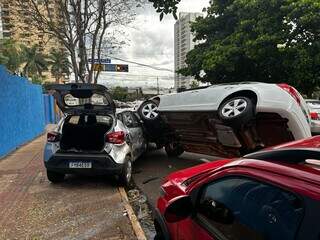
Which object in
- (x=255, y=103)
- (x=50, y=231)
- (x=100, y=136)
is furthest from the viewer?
(x=100, y=136)

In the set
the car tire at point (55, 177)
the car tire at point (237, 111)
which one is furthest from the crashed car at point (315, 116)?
the car tire at point (55, 177)

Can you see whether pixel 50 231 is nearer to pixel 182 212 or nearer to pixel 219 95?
pixel 182 212

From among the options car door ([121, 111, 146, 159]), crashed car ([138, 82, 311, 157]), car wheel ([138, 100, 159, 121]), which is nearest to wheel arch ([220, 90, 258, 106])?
crashed car ([138, 82, 311, 157])

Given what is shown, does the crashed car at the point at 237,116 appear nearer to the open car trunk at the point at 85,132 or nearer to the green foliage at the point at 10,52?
the open car trunk at the point at 85,132

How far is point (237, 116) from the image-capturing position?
6.70 meters

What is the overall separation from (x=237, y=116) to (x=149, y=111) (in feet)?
11.5

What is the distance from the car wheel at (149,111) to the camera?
9.79m

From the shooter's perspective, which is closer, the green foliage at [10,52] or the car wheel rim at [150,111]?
the car wheel rim at [150,111]

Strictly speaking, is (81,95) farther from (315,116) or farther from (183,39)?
(183,39)

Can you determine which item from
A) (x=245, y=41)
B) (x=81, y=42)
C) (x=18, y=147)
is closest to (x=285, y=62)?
(x=245, y=41)

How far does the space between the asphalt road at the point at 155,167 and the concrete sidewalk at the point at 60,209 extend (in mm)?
623

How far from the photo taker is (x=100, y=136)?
8336 millimetres

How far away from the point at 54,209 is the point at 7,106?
704 cm

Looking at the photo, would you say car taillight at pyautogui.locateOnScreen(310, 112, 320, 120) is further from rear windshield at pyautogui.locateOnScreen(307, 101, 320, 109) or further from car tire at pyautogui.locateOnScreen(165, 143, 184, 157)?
car tire at pyautogui.locateOnScreen(165, 143, 184, 157)
